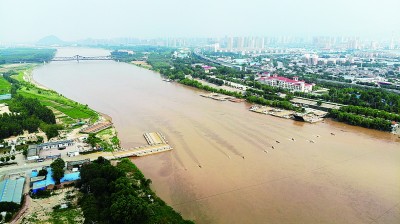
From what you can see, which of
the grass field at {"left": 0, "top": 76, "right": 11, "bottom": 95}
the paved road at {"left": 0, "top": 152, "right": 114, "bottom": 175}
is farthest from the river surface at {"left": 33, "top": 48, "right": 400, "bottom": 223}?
the grass field at {"left": 0, "top": 76, "right": 11, "bottom": 95}

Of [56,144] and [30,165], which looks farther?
[56,144]

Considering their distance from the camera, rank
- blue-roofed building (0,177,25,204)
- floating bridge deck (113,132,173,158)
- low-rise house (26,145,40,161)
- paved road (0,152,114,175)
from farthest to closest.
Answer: floating bridge deck (113,132,173,158) → low-rise house (26,145,40,161) → paved road (0,152,114,175) → blue-roofed building (0,177,25,204)

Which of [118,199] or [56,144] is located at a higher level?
[118,199]

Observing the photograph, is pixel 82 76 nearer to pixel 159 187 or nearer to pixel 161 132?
pixel 161 132

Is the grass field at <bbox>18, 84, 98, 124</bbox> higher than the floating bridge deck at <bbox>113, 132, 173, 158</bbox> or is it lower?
higher

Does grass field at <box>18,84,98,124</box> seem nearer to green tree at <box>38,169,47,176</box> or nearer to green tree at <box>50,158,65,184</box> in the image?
green tree at <box>38,169,47,176</box>

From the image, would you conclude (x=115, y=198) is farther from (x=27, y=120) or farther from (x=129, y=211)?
(x=27, y=120)

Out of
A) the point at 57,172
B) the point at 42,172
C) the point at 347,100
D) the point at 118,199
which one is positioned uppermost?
the point at 347,100

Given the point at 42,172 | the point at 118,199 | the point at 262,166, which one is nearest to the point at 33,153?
the point at 42,172

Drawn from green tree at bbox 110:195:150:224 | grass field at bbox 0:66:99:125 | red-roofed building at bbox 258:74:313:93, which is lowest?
grass field at bbox 0:66:99:125
